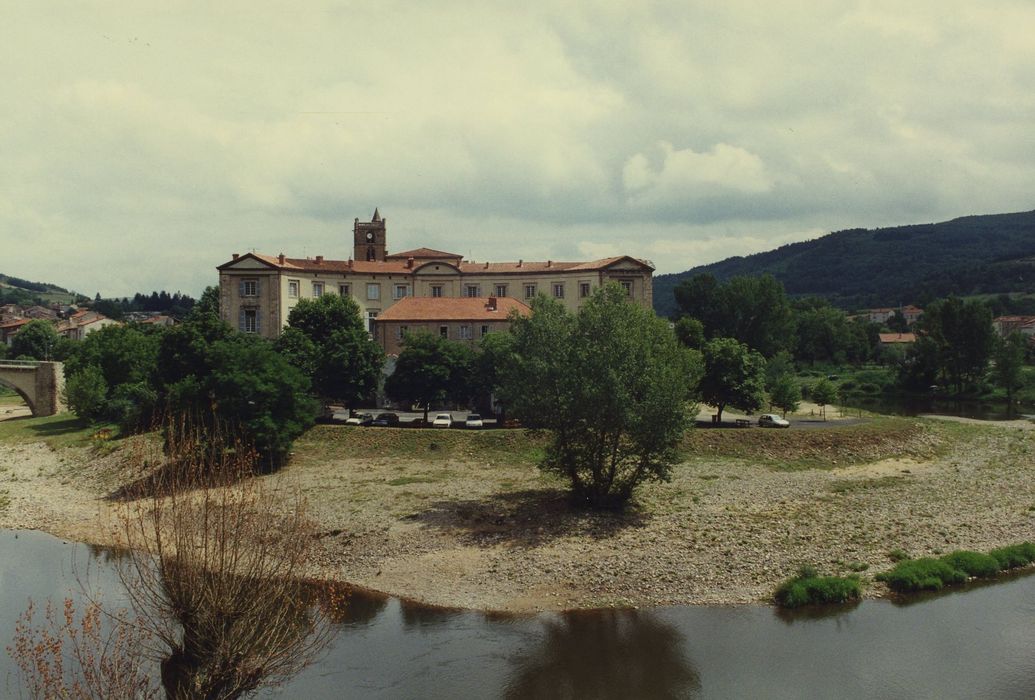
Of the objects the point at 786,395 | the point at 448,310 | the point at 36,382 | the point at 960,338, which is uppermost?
the point at 448,310

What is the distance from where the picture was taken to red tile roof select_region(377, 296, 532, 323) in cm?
7569

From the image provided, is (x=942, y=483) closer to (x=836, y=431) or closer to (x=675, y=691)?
(x=836, y=431)

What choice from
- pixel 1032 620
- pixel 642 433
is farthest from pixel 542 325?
pixel 1032 620

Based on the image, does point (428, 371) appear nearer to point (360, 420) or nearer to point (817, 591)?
point (360, 420)

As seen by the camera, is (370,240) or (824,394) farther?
(370,240)

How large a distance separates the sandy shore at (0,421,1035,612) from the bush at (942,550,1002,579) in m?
1.58

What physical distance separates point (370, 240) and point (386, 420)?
5145 centimetres

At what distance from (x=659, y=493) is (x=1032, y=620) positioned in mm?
19463

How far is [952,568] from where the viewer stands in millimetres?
33531

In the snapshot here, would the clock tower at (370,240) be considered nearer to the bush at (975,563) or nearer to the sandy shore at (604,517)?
the sandy shore at (604,517)

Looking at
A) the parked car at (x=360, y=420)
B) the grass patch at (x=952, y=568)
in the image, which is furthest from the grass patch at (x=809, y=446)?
the parked car at (x=360, y=420)

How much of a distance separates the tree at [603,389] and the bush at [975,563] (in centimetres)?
1307

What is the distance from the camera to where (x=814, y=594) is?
31062 mm

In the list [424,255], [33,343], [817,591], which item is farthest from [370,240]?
[817,591]
